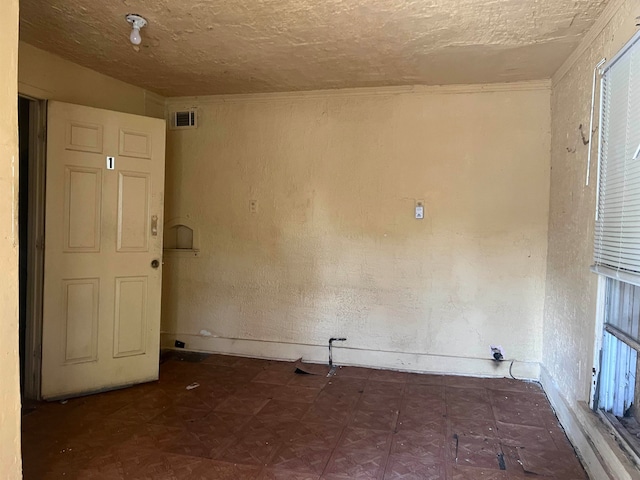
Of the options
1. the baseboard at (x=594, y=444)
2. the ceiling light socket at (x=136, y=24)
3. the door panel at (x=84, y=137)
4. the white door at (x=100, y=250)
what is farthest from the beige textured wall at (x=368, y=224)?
the ceiling light socket at (x=136, y=24)

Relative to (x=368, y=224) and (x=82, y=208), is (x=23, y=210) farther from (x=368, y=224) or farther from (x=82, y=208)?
(x=368, y=224)

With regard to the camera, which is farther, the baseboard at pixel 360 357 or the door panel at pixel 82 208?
the baseboard at pixel 360 357

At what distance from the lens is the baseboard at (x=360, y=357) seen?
3658mm

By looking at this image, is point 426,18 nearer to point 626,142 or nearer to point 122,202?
point 626,142

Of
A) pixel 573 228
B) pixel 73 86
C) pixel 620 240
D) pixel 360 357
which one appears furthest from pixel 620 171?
pixel 73 86

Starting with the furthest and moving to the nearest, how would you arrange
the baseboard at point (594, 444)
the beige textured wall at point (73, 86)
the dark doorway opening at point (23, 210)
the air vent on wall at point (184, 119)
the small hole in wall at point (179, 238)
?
the small hole in wall at point (179, 238) → the air vent on wall at point (184, 119) → the dark doorway opening at point (23, 210) → the beige textured wall at point (73, 86) → the baseboard at point (594, 444)

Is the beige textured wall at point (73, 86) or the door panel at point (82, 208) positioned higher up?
the beige textured wall at point (73, 86)

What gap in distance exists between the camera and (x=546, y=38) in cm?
271

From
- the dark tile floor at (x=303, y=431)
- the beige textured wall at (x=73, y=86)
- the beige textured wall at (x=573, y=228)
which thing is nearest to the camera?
the dark tile floor at (x=303, y=431)

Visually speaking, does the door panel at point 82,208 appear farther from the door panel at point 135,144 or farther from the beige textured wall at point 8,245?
the beige textured wall at point 8,245

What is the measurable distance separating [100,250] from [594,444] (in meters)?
3.36

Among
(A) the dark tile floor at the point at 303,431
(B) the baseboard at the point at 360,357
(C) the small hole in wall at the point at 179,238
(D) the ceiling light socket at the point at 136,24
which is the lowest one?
(A) the dark tile floor at the point at 303,431

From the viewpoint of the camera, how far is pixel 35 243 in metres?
3.15

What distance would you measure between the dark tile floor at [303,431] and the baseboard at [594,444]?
92 millimetres
